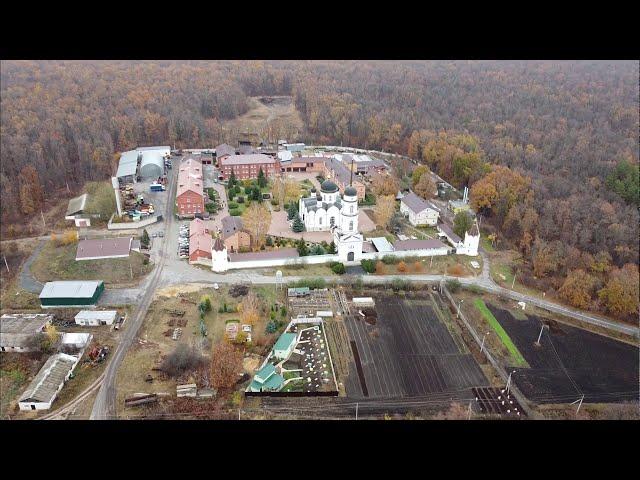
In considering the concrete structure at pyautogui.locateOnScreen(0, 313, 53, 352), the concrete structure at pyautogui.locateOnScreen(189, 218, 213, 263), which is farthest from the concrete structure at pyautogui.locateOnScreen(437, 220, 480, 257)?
the concrete structure at pyautogui.locateOnScreen(0, 313, 53, 352)

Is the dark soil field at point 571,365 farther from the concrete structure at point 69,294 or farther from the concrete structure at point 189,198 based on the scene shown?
the concrete structure at point 189,198

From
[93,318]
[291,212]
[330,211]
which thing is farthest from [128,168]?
[93,318]

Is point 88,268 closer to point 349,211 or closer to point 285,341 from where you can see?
point 285,341

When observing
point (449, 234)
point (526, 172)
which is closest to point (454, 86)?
point (526, 172)

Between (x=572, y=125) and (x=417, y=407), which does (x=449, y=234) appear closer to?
(x=417, y=407)

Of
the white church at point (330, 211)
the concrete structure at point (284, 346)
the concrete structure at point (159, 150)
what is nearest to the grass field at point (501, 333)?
the white church at point (330, 211)
